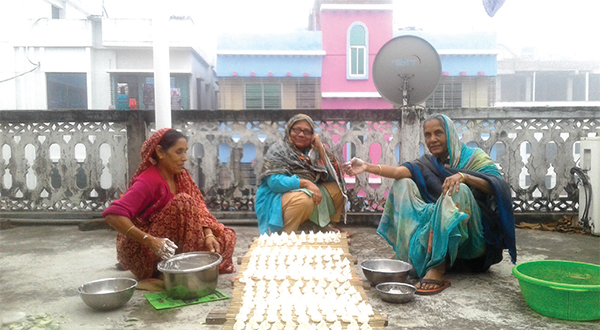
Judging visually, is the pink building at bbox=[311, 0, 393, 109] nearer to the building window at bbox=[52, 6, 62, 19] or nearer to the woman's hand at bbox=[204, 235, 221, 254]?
the building window at bbox=[52, 6, 62, 19]

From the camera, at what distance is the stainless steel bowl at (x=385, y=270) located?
9.14 ft

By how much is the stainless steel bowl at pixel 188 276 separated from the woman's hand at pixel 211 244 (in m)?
0.20

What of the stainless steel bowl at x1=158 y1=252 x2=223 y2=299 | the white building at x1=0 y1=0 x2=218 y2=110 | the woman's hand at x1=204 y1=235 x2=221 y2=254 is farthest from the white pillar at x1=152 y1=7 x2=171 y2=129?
the white building at x1=0 y1=0 x2=218 y2=110

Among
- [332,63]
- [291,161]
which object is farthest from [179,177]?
[332,63]

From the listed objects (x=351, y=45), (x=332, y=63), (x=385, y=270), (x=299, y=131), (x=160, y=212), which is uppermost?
(x=351, y=45)

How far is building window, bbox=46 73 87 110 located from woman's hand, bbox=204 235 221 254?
1156cm

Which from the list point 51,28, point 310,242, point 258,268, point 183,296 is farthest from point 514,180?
point 51,28

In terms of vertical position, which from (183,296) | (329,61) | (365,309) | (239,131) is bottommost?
(183,296)

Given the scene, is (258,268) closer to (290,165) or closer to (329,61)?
(290,165)

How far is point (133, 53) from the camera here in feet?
44.8

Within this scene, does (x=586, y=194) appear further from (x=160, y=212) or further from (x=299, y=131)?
(x=160, y=212)

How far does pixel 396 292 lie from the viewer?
8.42ft

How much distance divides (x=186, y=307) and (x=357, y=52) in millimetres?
12016

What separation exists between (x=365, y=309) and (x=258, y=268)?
0.79 m
